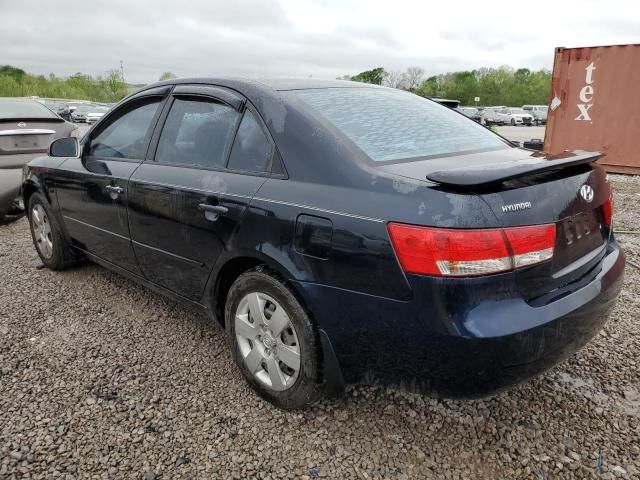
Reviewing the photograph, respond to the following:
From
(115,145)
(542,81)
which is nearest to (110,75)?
(542,81)

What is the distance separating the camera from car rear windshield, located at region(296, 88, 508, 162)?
220 cm

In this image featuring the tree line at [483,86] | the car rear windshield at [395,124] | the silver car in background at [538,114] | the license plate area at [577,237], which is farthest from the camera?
the tree line at [483,86]

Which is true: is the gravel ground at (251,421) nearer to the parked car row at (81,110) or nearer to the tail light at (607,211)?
the tail light at (607,211)

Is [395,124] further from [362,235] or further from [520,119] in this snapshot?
[520,119]

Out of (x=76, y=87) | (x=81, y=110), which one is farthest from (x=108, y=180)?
(x=76, y=87)

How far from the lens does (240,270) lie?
245 cm

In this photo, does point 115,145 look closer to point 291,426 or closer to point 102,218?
point 102,218

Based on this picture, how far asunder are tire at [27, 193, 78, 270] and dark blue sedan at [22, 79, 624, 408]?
128 cm

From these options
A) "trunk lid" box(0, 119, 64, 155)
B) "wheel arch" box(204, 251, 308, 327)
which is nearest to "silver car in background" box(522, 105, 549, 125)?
"trunk lid" box(0, 119, 64, 155)

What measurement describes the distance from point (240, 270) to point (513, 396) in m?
1.50

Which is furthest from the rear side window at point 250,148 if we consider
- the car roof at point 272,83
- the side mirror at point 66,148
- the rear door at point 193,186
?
the side mirror at point 66,148

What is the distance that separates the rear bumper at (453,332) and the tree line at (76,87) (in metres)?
63.1

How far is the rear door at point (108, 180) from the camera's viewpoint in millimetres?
3057

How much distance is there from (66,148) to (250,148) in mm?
2023
